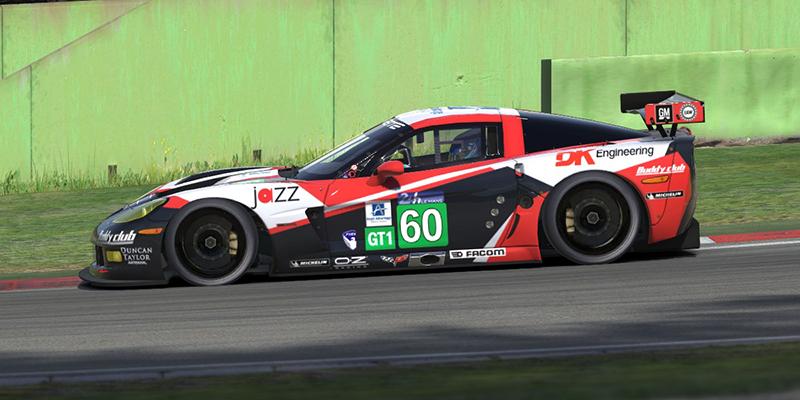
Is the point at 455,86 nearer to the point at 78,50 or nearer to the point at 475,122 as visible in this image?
the point at 78,50

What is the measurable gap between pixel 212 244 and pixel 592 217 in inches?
116

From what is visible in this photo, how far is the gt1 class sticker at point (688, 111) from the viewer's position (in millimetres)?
10967

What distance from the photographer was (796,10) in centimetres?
2062

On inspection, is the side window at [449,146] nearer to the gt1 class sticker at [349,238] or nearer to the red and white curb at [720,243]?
the gt1 class sticker at [349,238]

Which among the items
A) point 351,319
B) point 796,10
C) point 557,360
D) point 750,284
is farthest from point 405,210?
point 796,10

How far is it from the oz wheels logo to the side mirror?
0.25 m

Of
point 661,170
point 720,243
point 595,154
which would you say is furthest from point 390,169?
point 720,243

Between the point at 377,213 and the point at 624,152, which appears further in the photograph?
the point at 624,152

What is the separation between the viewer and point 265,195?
1052cm

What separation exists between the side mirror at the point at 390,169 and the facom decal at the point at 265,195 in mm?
859

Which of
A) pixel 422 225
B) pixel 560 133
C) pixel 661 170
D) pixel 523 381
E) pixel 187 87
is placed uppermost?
pixel 187 87

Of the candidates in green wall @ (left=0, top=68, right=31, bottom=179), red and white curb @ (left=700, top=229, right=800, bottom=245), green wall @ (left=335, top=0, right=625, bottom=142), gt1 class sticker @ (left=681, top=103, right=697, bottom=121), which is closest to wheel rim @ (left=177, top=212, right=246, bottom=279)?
gt1 class sticker @ (left=681, top=103, right=697, bottom=121)

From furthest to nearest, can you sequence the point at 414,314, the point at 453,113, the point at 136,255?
the point at 453,113
the point at 136,255
the point at 414,314

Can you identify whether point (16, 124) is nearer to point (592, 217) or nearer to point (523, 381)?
point (592, 217)
